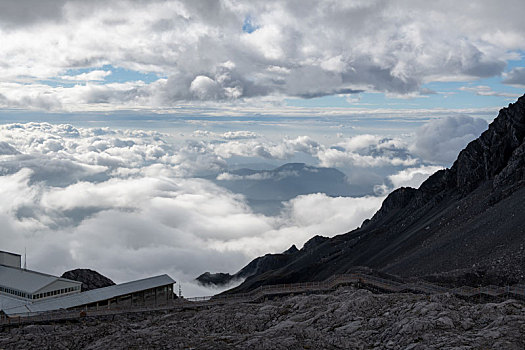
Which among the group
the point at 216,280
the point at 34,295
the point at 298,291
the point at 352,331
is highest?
the point at 34,295

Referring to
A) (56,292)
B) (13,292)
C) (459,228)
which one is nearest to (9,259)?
(13,292)

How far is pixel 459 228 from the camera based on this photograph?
78000 millimetres

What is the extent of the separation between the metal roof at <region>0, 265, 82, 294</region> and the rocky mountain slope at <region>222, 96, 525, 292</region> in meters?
47.4

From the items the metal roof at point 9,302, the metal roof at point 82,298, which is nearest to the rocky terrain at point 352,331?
the metal roof at point 82,298

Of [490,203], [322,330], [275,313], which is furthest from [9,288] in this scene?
[490,203]

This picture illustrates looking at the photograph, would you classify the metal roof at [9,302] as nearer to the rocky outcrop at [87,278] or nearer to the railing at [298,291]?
the railing at [298,291]

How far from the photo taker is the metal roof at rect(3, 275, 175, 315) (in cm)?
4827

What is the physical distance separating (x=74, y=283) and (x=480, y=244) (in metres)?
56.5

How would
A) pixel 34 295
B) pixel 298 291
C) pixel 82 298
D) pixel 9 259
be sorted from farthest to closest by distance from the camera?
pixel 9 259
pixel 34 295
pixel 82 298
pixel 298 291

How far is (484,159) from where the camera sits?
10131cm

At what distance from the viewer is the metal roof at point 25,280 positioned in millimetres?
56281

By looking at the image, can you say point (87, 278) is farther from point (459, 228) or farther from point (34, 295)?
point (459, 228)

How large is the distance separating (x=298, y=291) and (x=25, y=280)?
35.2 m

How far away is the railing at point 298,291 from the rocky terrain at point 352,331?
36.0ft
